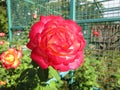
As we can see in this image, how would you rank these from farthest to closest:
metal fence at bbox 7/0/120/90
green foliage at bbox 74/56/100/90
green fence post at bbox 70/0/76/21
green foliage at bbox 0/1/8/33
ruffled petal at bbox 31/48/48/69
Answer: green foliage at bbox 0/1/8/33 → green fence post at bbox 70/0/76/21 → metal fence at bbox 7/0/120/90 → green foliage at bbox 74/56/100/90 → ruffled petal at bbox 31/48/48/69

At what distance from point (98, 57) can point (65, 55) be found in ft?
8.72

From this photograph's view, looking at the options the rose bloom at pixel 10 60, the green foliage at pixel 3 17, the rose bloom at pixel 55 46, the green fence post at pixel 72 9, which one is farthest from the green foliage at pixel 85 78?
the green foliage at pixel 3 17

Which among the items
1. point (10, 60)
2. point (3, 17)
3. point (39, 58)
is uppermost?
point (39, 58)

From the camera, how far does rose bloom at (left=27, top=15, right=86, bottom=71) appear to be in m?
0.91

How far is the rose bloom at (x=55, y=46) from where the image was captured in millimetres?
914

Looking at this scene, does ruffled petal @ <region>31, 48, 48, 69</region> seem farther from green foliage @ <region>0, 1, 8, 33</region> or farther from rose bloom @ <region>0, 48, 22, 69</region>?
green foliage @ <region>0, 1, 8, 33</region>

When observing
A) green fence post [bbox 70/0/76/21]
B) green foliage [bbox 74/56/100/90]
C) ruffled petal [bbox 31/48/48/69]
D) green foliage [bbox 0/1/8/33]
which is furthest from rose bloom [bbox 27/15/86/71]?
green foliage [bbox 0/1/8/33]

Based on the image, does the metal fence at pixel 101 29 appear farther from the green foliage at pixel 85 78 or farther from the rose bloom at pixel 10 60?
the rose bloom at pixel 10 60

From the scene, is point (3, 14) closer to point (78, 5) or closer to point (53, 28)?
point (78, 5)

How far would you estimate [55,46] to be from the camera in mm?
911

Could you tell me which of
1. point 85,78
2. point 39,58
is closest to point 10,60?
point 39,58

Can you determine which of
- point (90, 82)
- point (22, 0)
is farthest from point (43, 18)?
point (22, 0)

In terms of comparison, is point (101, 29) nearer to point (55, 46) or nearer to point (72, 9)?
point (72, 9)

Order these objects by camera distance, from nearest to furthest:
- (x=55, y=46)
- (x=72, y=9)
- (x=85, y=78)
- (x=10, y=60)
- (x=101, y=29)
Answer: (x=55, y=46), (x=10, y=60), (x=85, y=78), (x=101, y=29), (x=72, y=9)
